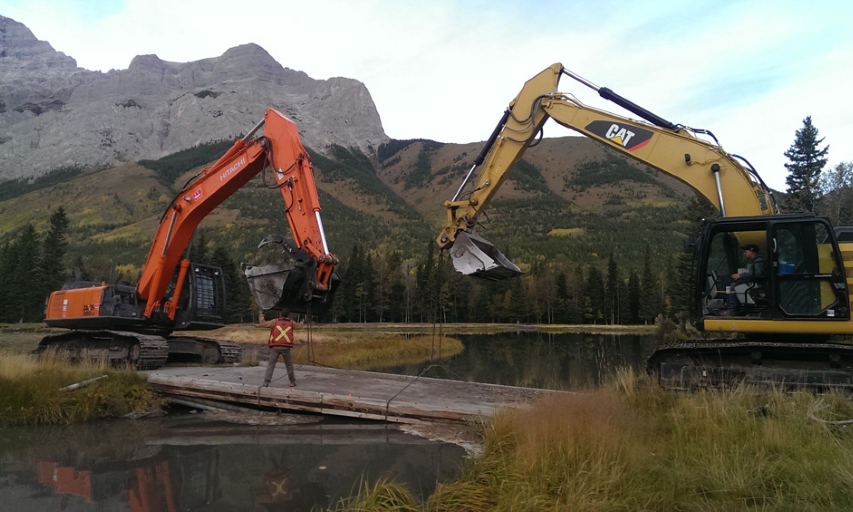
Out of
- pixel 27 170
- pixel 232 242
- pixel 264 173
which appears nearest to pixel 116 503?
pixel 264 173

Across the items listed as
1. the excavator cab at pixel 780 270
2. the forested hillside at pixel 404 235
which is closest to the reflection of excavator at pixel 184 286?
the excavator cab at pixel 780 270

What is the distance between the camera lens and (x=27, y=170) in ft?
587

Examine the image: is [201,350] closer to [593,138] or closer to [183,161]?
[593,138]

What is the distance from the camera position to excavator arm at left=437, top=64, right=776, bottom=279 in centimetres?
836

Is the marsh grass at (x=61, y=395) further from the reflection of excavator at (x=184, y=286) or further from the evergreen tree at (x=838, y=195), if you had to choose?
the evergreen tree at (x=838, y=195)

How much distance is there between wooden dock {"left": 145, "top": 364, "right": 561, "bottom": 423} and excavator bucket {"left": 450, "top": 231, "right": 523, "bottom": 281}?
2142 mm

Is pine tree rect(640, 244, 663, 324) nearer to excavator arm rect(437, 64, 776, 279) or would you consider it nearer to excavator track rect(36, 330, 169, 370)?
excavator arm rect(437, 64, 776, 279)

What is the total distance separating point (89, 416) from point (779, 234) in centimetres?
1141

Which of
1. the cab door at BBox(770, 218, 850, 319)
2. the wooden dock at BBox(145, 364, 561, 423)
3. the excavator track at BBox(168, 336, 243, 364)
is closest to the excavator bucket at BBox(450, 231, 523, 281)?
the wooden dock at BBox(145, 364, 561, 423)

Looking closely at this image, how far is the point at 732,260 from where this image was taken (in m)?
8.28

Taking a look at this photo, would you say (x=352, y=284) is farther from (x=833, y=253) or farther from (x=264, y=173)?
(x=833, y=253)

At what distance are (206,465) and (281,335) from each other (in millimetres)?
3579

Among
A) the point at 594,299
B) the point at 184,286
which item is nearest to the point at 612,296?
the point at 594,299

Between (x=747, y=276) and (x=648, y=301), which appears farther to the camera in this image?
(x=648, y=301)
